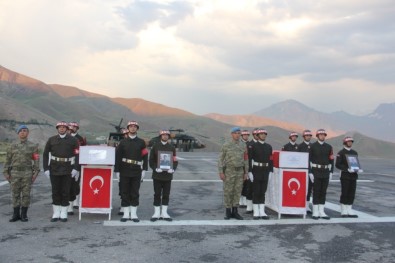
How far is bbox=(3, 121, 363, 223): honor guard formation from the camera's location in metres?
8.54

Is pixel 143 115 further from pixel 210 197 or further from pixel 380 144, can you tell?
pixel 210 197

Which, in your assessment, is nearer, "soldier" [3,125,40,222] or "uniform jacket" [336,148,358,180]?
"soldier" [3,125,40,222]

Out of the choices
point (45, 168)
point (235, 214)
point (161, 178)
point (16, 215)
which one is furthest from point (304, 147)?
point (16, 215)

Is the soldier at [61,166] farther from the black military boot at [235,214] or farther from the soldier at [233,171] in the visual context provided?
the black military boot at [235,214]

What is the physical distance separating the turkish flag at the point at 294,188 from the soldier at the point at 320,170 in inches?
9.1

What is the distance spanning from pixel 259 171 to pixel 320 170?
57.5 inches

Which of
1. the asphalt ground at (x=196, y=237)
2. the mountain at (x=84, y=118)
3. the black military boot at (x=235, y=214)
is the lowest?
the asphalt ground at (x=196, y=237)

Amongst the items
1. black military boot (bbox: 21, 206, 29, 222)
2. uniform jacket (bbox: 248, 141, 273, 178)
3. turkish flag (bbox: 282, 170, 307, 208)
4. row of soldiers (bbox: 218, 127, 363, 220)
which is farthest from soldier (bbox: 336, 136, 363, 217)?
black military boot (bbox: 21, 206, 29, 222)

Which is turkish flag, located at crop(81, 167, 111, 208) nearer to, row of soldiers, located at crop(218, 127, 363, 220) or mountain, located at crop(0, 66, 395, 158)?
row of soldiers, located at crop(218, 127, 363, 220)

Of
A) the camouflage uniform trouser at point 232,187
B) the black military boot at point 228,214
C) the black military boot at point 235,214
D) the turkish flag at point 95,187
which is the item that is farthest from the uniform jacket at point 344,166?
the turkish flag at point 95,187

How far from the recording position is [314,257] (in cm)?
644

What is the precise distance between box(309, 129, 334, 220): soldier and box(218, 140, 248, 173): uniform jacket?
5.39 ft

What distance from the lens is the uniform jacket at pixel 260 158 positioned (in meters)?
9.31

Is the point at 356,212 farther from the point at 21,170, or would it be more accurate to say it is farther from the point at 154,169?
the point at 21,170
